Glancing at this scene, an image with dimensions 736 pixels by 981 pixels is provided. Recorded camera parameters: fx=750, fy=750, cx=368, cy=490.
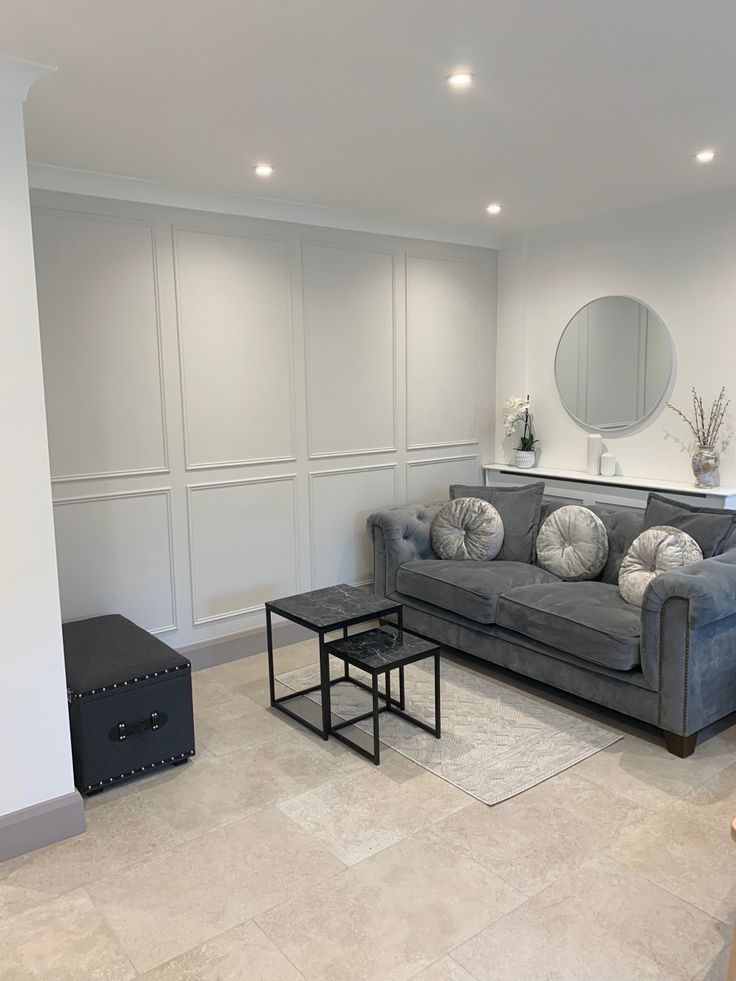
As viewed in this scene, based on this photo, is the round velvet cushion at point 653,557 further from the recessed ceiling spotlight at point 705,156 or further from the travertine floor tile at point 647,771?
the recessed ceiling spotlight at point 705,156

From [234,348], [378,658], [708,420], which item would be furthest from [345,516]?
[708,420]

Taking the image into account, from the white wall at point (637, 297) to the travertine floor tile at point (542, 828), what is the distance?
2.27 meters

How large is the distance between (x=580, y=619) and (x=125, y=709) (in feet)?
6.48

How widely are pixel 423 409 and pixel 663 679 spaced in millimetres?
2601

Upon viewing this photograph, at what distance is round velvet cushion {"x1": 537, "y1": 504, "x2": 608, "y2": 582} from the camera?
4047 mm

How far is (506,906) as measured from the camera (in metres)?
2.27

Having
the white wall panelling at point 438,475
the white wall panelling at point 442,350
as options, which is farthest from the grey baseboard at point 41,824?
the white wall panelling at point 442,350

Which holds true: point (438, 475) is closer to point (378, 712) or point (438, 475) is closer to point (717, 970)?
point (378, 712)

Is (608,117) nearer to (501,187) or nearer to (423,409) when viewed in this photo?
(501,187)

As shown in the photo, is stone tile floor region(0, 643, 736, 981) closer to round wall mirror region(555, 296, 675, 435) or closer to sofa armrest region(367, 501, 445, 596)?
sofa armrest region(367, 501, 445, 596)

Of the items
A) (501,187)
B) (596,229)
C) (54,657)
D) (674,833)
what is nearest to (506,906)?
(674,833)

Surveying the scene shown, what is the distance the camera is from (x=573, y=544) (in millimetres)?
4129

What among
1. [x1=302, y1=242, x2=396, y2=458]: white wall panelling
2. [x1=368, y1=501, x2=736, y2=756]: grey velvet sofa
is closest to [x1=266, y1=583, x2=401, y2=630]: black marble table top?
[x1=368, y1=501, x2=736, y2=756]: grey velvet sofa

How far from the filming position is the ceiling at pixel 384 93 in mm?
2080
